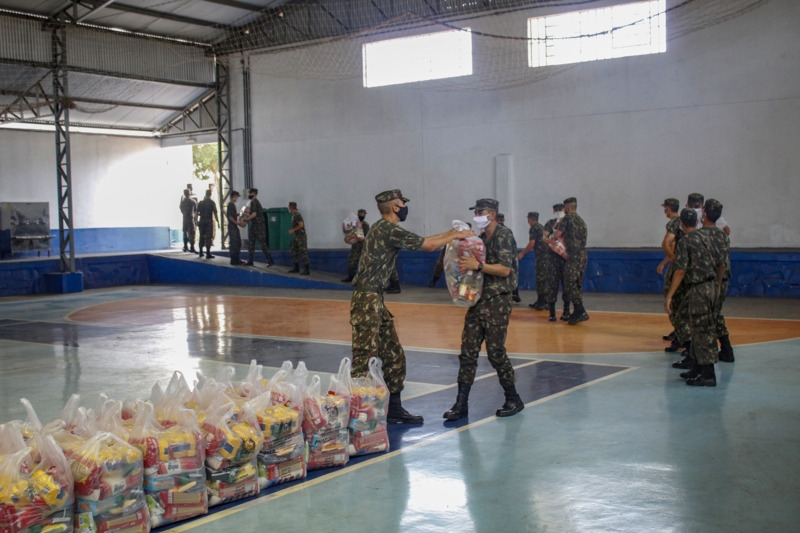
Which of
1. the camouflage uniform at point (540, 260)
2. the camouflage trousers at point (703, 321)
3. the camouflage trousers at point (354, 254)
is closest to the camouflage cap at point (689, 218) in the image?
the camouflage trousers at point (703, 321)

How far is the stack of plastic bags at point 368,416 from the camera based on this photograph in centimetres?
618

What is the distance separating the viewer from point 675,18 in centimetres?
1828

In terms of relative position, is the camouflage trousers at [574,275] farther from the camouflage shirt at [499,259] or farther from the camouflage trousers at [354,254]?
the camouflage trousers at [354,254]

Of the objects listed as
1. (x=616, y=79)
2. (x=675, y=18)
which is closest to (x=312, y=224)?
(x=616, y=79)

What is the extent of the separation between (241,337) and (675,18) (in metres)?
12.2

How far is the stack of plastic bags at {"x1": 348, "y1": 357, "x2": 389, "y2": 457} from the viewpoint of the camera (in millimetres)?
6180

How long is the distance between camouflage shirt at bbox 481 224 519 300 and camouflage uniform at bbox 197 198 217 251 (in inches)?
691

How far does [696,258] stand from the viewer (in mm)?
8516

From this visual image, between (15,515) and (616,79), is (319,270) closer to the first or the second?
(616,79)

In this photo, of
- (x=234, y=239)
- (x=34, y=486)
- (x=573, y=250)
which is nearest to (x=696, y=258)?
(x=573, y=250)

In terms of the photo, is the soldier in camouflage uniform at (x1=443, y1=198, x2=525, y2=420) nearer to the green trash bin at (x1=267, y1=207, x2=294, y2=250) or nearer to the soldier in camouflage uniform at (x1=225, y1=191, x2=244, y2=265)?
the soldier in camouflage uniform at (x1=225, y1=191, x2=244, y2=265)

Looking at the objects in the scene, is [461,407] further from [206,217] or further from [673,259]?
[206,217]

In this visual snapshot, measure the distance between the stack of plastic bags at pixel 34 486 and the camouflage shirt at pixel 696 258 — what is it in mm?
6403

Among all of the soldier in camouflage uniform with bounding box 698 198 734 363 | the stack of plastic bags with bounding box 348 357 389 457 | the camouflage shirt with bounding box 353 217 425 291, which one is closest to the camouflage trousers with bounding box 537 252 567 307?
the soldier in camouflage uniform with bounding box 698 198 734 363
